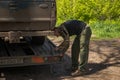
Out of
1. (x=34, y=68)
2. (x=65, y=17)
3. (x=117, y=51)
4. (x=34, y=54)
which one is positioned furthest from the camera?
(x=65, y=17)

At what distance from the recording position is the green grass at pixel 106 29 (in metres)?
13.1

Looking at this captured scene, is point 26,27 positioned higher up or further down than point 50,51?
higher up

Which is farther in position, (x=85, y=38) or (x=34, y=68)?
(x=34, y=68)

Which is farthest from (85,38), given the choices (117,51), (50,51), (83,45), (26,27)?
(117,51)

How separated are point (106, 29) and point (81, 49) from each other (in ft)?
20.7

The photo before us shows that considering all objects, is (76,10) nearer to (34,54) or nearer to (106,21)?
(106,21)

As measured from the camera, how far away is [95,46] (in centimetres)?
1120

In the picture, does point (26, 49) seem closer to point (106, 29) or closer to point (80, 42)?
point (80, 42)

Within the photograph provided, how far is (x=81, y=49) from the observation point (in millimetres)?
7895

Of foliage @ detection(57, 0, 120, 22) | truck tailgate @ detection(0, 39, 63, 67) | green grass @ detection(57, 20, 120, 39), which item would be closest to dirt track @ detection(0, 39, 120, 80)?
truck tailgate @ detection(0, 39, 63, 67)

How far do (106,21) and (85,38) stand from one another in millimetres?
7756

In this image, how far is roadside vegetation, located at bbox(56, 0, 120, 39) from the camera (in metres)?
14.8

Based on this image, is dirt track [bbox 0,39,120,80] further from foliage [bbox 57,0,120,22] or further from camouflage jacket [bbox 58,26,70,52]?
foliage [bbox 57,0,120,22]

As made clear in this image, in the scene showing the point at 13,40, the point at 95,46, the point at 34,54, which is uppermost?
the point at 13,40
